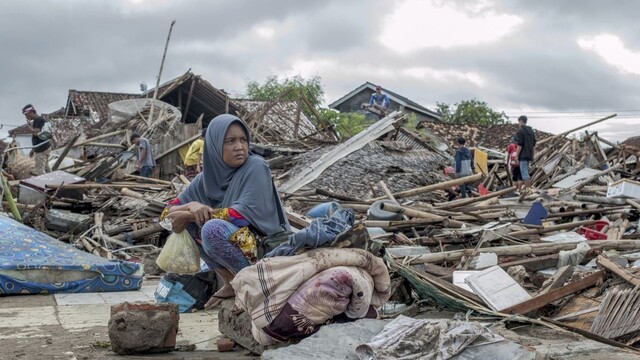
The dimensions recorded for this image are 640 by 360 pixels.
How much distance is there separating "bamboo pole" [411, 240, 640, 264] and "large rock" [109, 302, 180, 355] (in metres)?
2.48

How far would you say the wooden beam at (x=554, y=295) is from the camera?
4578mm

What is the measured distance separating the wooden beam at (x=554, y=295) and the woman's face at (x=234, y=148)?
1944 mm

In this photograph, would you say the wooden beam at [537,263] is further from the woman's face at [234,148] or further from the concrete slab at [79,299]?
the concrete slab at [79,299]

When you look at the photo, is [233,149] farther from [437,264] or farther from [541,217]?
[541,217]

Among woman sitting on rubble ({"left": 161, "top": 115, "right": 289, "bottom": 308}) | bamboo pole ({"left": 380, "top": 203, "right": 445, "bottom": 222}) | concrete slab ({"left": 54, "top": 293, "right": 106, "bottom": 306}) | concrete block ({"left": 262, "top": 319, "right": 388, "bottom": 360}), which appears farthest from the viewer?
bamboo pole ({"left": 380, "top": 203, "right": 445, "bottom": 222})

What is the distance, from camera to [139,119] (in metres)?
18.8

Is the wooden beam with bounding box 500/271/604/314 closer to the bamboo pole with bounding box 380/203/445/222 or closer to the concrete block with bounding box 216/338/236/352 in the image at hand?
the concrete block with bounding box 216/338/236/352

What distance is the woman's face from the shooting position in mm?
4602

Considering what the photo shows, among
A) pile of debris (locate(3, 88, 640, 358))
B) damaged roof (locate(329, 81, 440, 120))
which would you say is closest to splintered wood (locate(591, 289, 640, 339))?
pile of debris (locate(3, 88, 640, 358))

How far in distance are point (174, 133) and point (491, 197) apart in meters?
9.70

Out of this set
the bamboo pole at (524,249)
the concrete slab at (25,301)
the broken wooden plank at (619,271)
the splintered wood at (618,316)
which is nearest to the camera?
the splintered wood at (618,316)

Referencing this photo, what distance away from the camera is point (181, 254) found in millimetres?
4914

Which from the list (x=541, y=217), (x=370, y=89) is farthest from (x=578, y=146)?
(x=370, y=89)

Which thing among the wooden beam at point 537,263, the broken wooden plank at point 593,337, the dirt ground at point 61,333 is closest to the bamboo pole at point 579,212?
the wooden beam at point 537,263
